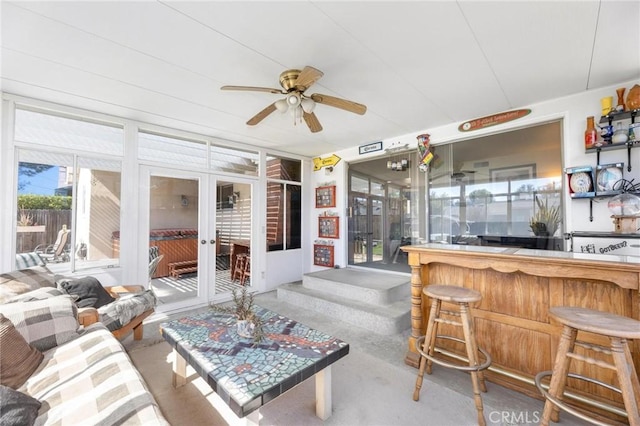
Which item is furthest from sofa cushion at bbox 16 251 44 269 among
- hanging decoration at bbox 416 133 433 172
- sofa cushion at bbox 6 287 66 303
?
hanging decoration at bbox 416 133 433 172

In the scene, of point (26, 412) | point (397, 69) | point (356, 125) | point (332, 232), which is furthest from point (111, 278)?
point (397, 69)

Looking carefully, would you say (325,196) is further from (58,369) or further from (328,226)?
(58,369)

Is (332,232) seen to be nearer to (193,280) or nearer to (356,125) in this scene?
(356,125)

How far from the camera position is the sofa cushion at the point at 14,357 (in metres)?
1.48

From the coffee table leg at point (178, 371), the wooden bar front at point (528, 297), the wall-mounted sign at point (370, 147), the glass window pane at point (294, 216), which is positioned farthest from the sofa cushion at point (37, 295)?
the wall-mounted sign at point (370, 147)

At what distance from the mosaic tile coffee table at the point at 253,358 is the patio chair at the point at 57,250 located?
2.03m

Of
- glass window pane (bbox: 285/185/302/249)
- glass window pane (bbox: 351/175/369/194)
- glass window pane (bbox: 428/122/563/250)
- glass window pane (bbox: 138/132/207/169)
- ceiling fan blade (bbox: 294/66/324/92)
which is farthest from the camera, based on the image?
glass window pane (bbox: 285/185/302/249)

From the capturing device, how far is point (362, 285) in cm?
388

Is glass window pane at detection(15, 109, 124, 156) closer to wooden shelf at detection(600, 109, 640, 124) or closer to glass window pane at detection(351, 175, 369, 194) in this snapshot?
glass window pane at detection(351, 175, 369, 194)

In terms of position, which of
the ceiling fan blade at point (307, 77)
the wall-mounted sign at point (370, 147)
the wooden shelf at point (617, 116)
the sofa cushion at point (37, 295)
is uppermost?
the wall-mounted sign at point (370, 147)

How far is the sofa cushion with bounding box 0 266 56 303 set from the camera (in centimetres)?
217

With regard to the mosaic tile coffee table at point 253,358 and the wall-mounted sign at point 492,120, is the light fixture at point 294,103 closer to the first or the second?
the mosaic tile coffee table at point 253,358

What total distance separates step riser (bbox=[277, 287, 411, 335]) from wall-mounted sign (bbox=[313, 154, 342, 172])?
2.56m

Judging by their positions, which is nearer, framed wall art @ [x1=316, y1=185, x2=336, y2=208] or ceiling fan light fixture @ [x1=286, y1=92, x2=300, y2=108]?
ceiling fan light fixture @ [x1=286, y1=92, x2=300, y2=108]
